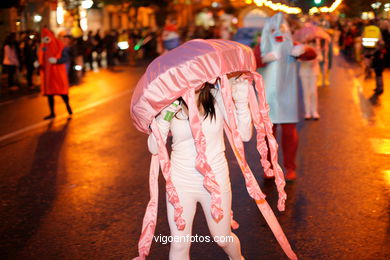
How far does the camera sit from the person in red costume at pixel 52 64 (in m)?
11.1

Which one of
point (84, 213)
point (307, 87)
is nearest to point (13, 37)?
point (307, 87)

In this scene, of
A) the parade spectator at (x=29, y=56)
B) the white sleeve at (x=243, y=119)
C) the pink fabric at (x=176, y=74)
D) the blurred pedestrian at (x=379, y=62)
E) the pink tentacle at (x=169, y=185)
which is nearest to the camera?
the pink fabric at (x=176, y=74)

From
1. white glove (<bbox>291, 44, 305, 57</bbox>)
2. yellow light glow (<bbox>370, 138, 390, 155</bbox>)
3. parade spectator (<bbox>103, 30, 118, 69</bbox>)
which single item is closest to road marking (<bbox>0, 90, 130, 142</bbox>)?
white glove (<bbox>291, 44, 305, 57</bbox>)

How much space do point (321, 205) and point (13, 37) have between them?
14527mm

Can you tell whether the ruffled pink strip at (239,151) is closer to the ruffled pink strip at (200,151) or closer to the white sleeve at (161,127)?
the ruffled pink strip at (200,151)

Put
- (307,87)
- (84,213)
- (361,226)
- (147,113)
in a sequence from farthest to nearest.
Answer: (307,87) → (84,213) → (361,226) → (147,113)

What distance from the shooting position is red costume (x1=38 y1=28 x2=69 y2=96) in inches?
438

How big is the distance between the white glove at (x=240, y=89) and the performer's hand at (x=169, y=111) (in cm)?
45

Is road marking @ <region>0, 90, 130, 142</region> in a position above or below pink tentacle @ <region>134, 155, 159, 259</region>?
below

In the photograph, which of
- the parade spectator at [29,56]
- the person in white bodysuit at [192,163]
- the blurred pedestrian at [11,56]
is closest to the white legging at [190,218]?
the person in white bodysuit at [192,163]

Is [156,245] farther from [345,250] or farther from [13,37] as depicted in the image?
[13,37]

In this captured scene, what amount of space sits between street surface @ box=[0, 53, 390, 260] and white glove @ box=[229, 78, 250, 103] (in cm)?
143

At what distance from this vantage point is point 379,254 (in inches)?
174

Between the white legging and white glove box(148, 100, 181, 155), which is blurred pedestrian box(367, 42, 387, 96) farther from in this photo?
white glove box(148, 100, 181, 155)
